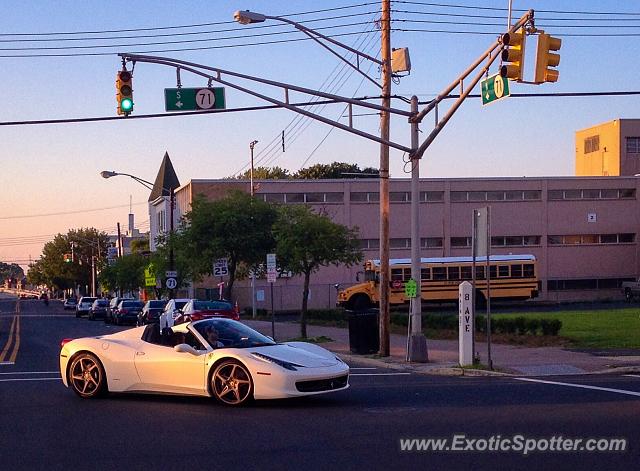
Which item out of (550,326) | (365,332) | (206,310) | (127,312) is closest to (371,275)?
(127,312)

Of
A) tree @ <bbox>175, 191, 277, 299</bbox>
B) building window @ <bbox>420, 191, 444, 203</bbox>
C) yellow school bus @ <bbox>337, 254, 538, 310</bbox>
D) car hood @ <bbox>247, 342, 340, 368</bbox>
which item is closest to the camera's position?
car hood @ <bbox>247, 342, 340, 368</bbox>

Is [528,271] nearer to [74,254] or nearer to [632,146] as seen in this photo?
[632,146]

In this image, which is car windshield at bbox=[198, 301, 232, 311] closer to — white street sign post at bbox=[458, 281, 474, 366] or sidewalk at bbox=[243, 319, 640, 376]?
sidewalk at bbox=[243, 319, 640, 376]

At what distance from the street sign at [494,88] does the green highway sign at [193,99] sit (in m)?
5.62

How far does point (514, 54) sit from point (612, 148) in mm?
62778

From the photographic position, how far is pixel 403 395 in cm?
1473

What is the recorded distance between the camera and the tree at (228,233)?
43.6m

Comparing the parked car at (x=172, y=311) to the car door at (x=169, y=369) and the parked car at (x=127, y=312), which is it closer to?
the parked car at (x=127, y=312)

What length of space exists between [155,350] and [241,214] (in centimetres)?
3016

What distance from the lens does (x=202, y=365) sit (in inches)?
527

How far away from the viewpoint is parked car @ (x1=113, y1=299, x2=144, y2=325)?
51.6 metres

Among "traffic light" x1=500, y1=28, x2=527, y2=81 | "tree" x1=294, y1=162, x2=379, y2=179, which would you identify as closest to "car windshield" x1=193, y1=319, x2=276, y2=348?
"traffic light" x1=500, y1=28, x2=527, y2=81

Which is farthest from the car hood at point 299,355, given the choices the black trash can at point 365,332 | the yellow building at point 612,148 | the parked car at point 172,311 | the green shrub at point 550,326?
the yellow building at point 612,148

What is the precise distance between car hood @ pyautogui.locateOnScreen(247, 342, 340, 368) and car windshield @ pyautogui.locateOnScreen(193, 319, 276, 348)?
0.28m
